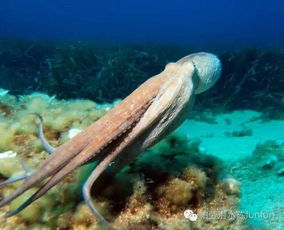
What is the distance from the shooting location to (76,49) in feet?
46.2

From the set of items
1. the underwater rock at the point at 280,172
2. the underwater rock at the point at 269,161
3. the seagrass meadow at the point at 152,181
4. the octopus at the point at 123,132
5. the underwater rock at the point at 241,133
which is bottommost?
the underwater rock at the point at 241,133

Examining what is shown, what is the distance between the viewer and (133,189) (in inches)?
99.2

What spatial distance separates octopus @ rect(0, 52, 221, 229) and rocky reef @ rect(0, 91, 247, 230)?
11.6 inches

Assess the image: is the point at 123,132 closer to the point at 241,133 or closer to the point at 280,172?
the point at 280,172

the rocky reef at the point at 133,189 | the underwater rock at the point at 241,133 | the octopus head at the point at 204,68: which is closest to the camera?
the rocky reef at the point at 133,189

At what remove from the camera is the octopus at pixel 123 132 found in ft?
6.23

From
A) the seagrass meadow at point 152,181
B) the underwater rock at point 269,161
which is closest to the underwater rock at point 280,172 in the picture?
the seagrass meadow at point 152,181

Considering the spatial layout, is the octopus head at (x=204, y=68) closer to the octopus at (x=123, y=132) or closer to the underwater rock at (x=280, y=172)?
the octopus at (x=123, y=132)

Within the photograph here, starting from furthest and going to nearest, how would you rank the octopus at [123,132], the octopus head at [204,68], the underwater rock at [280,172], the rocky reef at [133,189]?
the underwater rock at [280,172], the octopus head at [204,68], the rocky reef at [133,189], the octopus at [123,132]

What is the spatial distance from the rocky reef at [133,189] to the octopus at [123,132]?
0.97 ft

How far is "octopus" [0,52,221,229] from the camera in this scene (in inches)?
74.8

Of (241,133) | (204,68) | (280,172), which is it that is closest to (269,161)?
(280,172)

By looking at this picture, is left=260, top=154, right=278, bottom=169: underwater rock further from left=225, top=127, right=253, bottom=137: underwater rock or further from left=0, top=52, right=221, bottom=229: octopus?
left=0, top=52, right=221, bottom=229: octopus

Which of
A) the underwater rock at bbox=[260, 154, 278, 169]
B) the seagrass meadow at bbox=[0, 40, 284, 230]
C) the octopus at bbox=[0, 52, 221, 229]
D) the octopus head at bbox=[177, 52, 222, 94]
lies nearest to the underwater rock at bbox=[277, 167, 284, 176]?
the seagrass meadow at bbox=[0, 40, 284, 230]
